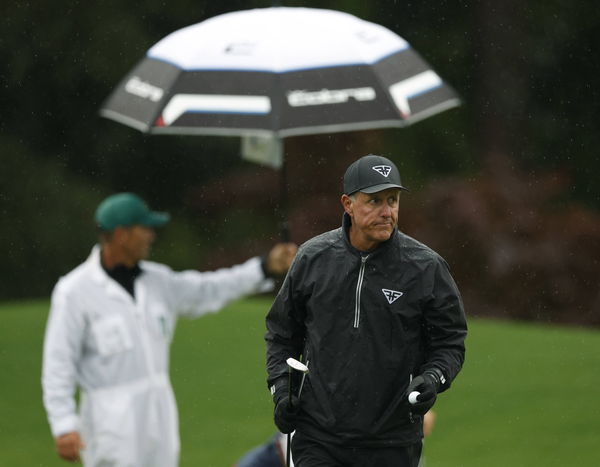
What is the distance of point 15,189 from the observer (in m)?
20.0

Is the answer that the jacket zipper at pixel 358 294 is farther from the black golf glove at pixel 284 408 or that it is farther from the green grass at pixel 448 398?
the green grass at pixel 448 398

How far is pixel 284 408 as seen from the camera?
4812 millimetres

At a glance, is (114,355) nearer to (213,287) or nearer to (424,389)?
(213,287)

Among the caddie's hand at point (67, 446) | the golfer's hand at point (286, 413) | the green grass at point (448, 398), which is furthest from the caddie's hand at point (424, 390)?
the green grass at point (448, 398)

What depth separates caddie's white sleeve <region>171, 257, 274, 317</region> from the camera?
6.48 meters

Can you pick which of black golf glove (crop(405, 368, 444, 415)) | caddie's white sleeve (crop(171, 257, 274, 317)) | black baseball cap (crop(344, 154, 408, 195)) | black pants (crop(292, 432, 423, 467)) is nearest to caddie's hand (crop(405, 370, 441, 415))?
black golf glove (crop(405, 368, 444, 415))

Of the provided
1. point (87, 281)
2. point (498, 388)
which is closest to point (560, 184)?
point (498, 388)

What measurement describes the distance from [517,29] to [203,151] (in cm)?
528

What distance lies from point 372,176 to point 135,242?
1.83 meters

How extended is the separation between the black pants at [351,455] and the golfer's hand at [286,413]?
0.26 feet

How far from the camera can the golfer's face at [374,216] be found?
4.75 metres

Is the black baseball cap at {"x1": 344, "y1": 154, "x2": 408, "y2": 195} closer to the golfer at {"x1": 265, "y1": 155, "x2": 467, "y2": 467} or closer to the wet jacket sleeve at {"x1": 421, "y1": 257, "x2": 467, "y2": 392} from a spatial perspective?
the golfer at {"x1": 265, "y1": 155, "x2": 467, "y2": 467}

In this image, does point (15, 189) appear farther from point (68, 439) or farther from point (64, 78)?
point (68, 439)

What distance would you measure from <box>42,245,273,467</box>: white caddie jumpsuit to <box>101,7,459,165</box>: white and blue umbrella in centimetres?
91
